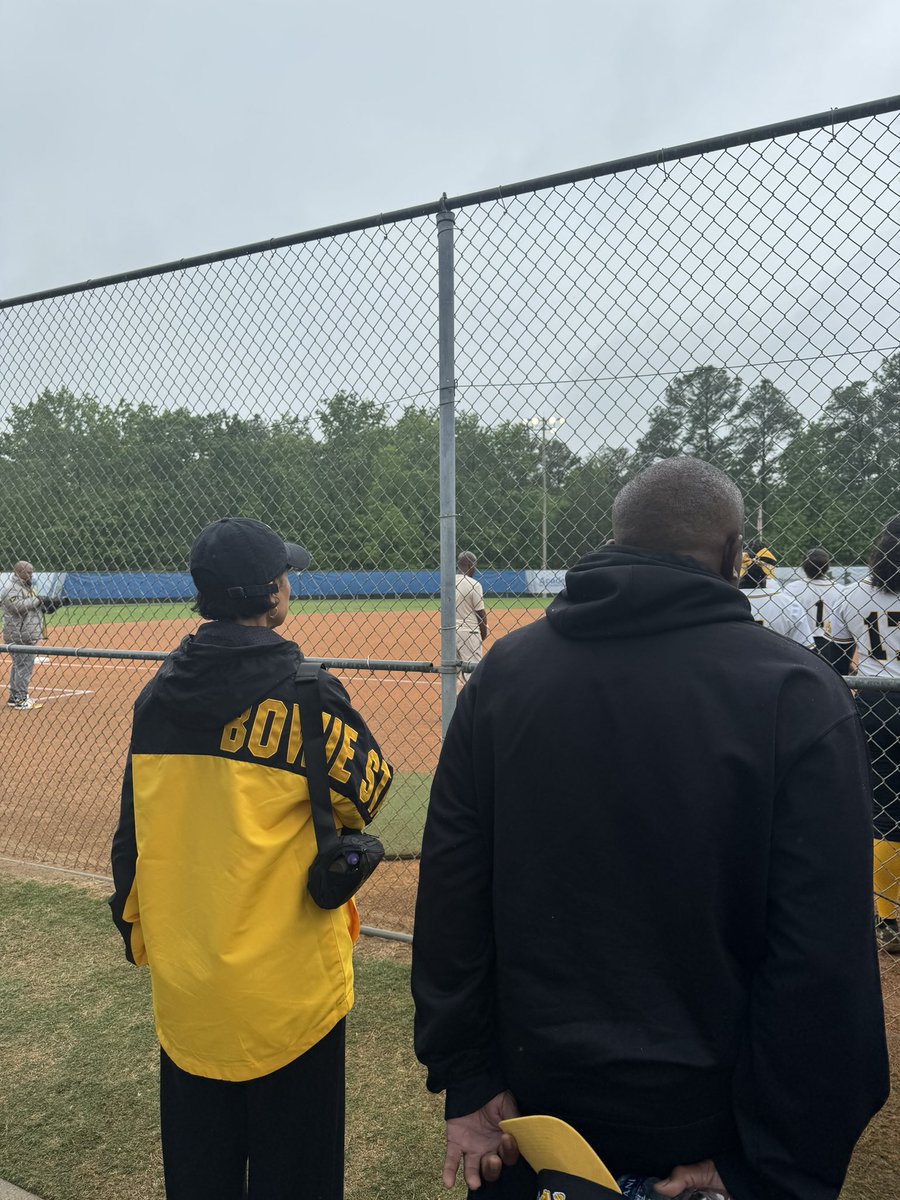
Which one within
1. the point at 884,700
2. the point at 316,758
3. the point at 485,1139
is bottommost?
the point at 485,1139

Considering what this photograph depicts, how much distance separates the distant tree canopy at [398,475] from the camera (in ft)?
9.90

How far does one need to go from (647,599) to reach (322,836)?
104cm

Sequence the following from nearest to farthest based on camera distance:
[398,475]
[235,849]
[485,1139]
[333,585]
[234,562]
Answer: [485,1139] < [235,849] < [234,562] < [398,475] < [333,585]

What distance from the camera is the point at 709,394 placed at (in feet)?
9.89

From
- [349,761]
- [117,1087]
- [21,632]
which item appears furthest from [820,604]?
[21,632]

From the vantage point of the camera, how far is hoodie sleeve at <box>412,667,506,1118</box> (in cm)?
160

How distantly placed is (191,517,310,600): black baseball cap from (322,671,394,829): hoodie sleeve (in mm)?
291

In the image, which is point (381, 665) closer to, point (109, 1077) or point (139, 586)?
point (109, 1077)

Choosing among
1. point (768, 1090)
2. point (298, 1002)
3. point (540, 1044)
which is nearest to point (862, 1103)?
point (768, 1090)

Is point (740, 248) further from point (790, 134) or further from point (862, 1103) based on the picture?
point (862, 1103)

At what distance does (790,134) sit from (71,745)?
8951 millimetres

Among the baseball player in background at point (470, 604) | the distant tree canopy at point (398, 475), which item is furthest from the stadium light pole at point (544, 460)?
the baseball player in background at point (470, 604)

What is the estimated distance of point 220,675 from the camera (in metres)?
2.04

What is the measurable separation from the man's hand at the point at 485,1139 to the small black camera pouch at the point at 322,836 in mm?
560
